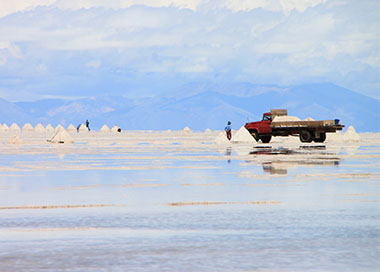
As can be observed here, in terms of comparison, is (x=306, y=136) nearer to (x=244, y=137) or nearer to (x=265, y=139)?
(x=265, y=139)

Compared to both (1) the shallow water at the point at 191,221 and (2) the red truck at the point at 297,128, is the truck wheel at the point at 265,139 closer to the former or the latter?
(2) the red truck at the point at 297,128

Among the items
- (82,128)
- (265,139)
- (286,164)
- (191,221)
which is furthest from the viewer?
(82,128)

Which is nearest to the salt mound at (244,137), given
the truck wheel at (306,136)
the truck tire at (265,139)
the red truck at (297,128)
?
the red truck at (297,128)

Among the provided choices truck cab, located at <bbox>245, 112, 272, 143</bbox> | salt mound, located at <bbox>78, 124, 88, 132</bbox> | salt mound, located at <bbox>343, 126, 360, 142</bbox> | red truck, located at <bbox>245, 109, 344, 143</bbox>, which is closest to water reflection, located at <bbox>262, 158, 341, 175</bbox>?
red truck, located at <bbox>245, 109, 344, 143</bbox>

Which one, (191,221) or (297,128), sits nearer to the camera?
(191,221)

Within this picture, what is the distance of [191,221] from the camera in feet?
38.4

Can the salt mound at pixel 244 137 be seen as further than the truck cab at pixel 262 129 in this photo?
Yes

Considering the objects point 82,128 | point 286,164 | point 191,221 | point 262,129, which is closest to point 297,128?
point 262,129

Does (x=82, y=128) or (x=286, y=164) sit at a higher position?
(x=82, y=128)

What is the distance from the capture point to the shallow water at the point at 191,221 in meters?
8.42

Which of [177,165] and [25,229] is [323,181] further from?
[25,229]

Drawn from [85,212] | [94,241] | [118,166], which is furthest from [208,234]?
[118,166]

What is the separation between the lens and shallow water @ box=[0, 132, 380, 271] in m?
8.42

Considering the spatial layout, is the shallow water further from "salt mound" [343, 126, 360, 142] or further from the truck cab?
"salt mound" [343, 126, 360, 142]
